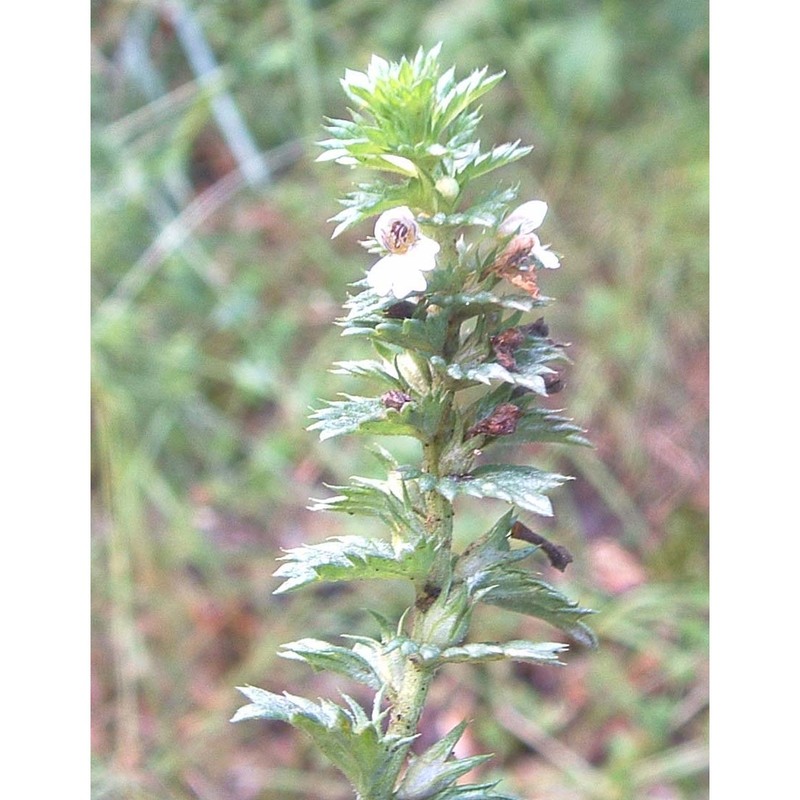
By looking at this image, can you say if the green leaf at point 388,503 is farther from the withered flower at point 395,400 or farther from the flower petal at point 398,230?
the flower petal at point 398,230

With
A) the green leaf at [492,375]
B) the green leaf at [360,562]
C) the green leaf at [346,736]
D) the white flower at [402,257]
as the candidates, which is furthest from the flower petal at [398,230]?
the green leaf at [346,736]

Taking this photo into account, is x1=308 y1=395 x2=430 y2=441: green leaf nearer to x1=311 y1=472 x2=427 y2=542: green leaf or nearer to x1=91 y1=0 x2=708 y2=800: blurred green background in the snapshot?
x1=311 y1=472 x2=427 y2=542: green leaf

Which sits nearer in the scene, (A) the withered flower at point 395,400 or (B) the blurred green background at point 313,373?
(A) the withered flower at point 395,400

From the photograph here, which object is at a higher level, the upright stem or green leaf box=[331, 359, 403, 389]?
green leaf box=[331, 359, 403, 389]

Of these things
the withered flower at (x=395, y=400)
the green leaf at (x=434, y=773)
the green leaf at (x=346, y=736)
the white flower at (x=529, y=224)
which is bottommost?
the green leaf at (x=434, y=773)


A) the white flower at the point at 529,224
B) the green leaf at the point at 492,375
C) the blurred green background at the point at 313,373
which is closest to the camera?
the green leaf at the point at 492,375

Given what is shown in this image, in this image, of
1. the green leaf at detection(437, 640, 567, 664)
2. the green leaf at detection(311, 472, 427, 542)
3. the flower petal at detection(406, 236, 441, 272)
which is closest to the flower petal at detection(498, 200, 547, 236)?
the flower petal at detection(406, 236, 441, 272)

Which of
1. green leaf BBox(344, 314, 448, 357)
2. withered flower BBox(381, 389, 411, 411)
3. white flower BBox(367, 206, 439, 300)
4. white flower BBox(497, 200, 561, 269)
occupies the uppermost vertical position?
white flower BBox(497, 200, 561, 269)
